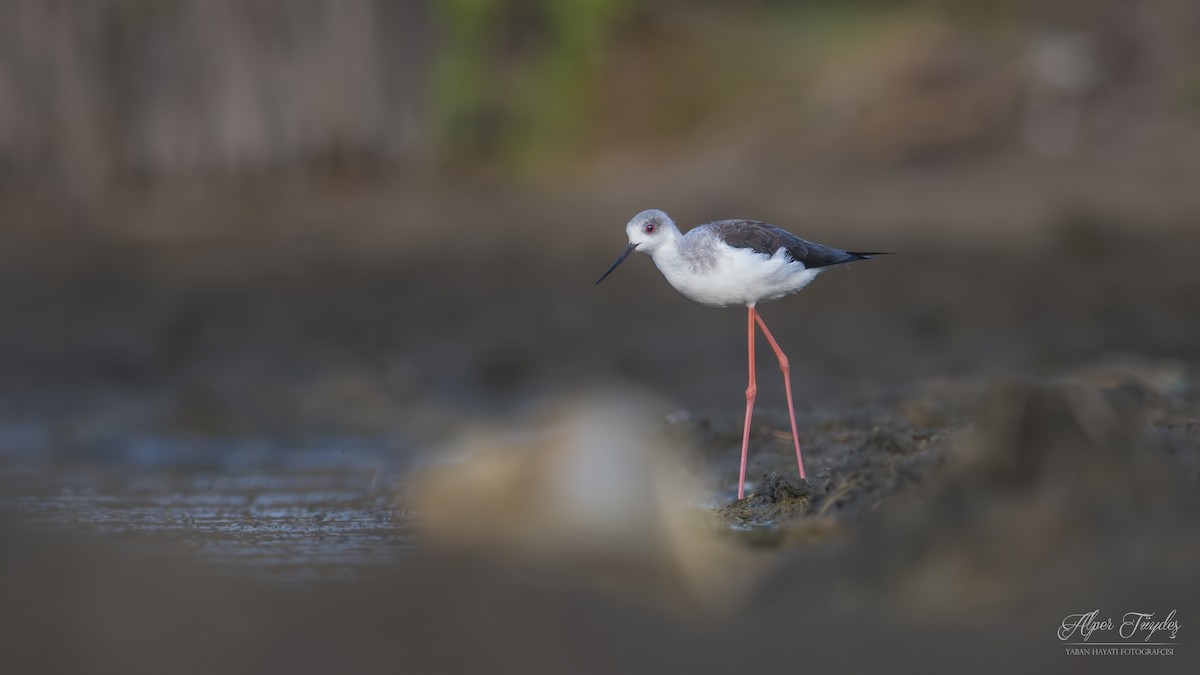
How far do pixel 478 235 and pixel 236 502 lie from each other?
5.68m

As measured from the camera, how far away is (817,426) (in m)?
6.29

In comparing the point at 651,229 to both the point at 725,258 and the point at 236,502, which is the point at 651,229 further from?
the point at 236,502

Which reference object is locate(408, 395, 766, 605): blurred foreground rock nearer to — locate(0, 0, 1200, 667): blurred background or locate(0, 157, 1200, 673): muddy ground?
locate(0, 157, 1200, 673): muddy ground

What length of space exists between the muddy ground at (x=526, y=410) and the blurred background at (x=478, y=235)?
4 cm

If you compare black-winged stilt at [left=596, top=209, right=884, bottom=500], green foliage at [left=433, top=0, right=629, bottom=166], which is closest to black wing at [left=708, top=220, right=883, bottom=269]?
black-winged stilt at [left=596, top=209, right=884, bottom=500]

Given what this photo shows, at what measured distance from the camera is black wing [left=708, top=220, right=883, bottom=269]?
5.20 metres

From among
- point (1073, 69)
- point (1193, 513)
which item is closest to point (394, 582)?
point (1193, 513)

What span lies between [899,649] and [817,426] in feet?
10.1

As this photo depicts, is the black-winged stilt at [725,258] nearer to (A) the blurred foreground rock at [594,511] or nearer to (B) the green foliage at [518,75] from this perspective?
(A) the blurred foreground rock at [594,511]

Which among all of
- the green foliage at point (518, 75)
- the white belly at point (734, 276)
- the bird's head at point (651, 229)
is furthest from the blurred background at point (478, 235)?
the bird's head at point (651, 229)

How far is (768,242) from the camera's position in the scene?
207 inches

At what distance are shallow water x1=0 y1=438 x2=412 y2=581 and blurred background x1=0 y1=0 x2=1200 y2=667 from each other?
0.12 ft

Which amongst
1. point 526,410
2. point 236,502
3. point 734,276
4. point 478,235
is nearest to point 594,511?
point 734,276

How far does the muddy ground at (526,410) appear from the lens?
11.5ft
